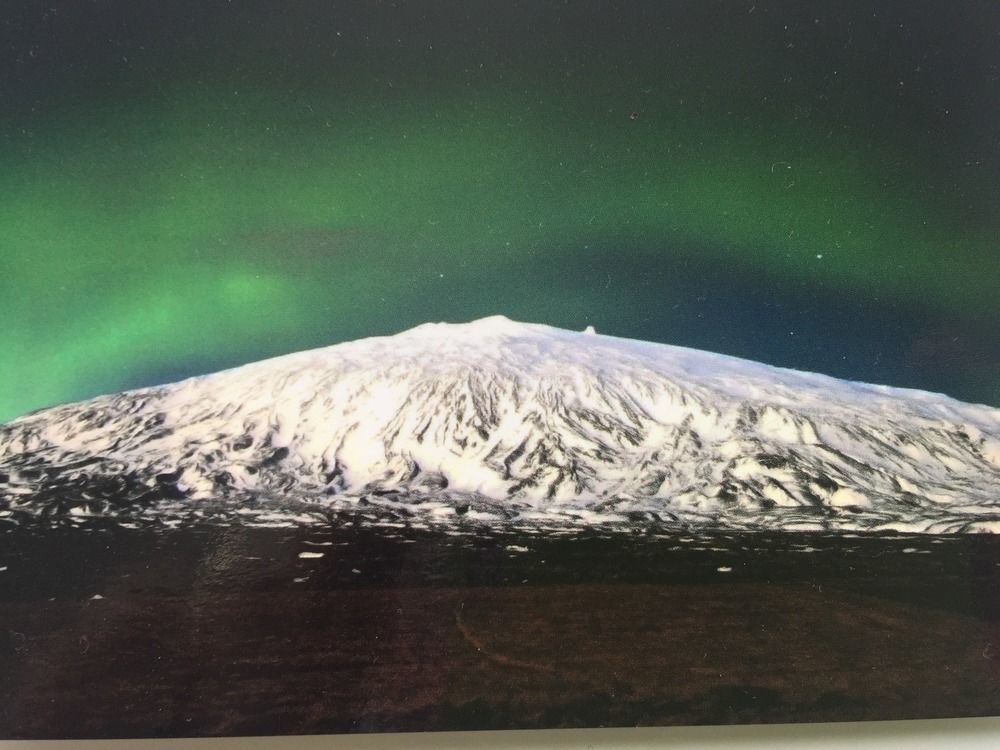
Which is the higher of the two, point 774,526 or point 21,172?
point 21,172

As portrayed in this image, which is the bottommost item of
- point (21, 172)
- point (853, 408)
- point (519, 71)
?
point (853, 408)

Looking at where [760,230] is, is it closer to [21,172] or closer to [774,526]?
[774,526]

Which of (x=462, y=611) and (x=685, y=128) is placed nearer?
(x=462, y=611)

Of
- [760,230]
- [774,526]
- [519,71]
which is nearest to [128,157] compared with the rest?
[519,71]

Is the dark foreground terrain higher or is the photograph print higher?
the photograph print

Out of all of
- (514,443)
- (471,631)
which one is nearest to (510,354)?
(514,443)
